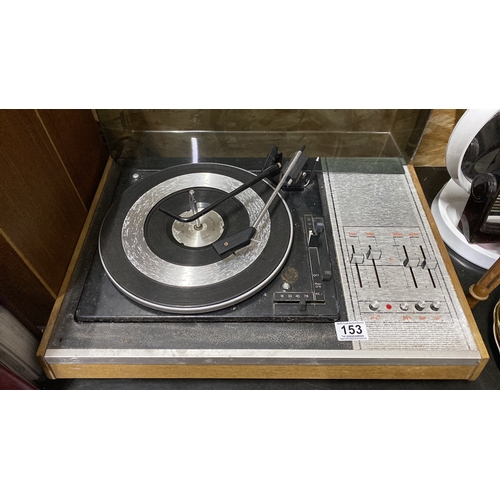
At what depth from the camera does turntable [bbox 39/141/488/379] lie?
833mm

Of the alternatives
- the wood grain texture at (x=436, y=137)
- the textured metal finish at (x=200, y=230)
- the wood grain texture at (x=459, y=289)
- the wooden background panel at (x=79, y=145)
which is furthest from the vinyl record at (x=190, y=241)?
the wood grain texture at (x=436, y=137)

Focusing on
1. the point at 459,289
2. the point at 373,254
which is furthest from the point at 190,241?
the point at 459,289

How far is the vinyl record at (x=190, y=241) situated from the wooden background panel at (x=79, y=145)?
0.12 metres

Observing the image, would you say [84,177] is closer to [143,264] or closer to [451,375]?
[143,264]

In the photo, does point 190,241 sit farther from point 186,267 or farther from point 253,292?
point 253,292

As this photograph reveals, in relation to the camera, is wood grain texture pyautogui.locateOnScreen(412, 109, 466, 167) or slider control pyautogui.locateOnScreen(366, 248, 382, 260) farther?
wood grain texture pyautogui.locateOnScreen(412, 109, 466, 167)

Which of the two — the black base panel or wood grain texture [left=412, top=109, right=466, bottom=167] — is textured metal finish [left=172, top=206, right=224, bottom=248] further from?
wood grain texture [left=412, top=109, right=466, bottom=167]

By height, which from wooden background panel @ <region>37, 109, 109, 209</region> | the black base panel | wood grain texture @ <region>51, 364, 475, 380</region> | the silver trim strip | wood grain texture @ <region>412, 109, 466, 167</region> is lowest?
wood grain texture @ <region>51, 364, 475, 380</region>

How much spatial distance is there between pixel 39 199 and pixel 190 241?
0.34 m

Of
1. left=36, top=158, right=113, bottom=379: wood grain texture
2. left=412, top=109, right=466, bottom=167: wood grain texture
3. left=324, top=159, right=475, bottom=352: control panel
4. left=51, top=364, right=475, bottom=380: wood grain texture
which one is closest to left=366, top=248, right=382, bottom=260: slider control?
left=324, top=159, right=475, bottom=352: control panel

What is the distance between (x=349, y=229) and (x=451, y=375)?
412 millimetres

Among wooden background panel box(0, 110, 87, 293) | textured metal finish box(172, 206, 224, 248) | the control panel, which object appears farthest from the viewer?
textured metal finish box(172, 206, 224, 248)

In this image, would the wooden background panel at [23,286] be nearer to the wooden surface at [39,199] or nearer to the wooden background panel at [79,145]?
the wooden surface at [39,199]

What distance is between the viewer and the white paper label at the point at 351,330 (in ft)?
2.78
